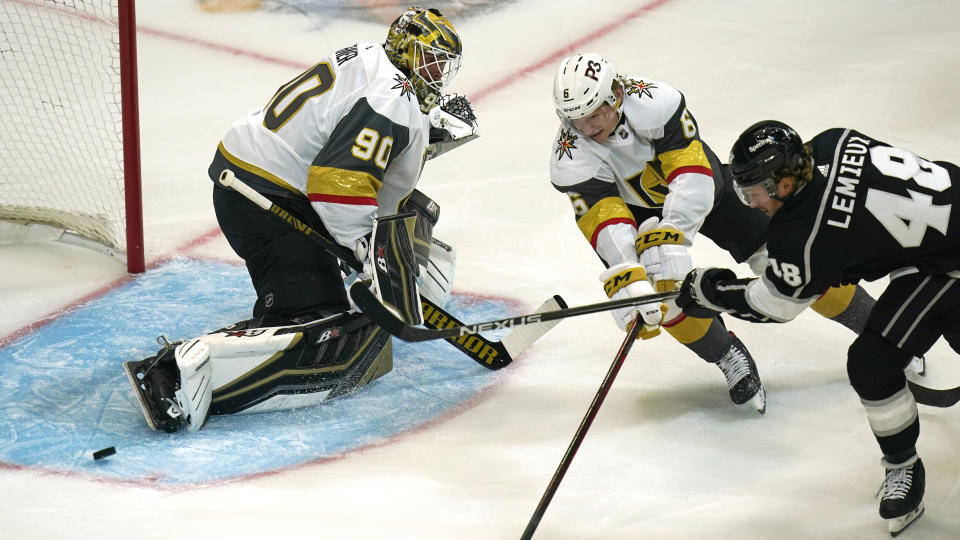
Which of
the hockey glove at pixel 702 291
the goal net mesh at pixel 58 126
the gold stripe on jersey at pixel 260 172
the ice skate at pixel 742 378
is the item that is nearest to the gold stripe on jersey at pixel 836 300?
the ice skate at pixel 742 378

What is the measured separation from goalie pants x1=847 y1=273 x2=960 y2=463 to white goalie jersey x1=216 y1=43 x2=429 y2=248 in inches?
56.7

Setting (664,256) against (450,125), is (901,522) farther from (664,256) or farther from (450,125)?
(450,125)

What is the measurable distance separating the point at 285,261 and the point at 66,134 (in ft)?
7.16

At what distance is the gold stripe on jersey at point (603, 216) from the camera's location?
3344 millimetres

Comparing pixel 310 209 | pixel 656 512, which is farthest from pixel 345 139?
pixel 656 512

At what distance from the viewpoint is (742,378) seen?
3.41 meters

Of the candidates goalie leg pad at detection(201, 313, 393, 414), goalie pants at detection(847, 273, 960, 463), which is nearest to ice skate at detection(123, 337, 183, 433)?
goalie leg pad at detection(201, 313, 393, 414)

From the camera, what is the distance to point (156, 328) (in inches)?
157

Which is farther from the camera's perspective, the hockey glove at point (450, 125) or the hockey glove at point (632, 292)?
the hockey glove at point (450, 125)

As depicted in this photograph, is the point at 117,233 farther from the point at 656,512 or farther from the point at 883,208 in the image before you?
the point at 883,208

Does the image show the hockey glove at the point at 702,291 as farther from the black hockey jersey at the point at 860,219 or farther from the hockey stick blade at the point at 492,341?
the hockey stick blade at the point at 492,341

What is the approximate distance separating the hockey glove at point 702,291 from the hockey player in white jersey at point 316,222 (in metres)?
0.88

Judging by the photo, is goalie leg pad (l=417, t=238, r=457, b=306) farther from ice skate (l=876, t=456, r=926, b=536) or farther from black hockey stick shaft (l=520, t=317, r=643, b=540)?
ice skate (l=876, t=456, r=926, b=536)

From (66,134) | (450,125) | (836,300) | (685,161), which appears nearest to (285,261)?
(450,125)
